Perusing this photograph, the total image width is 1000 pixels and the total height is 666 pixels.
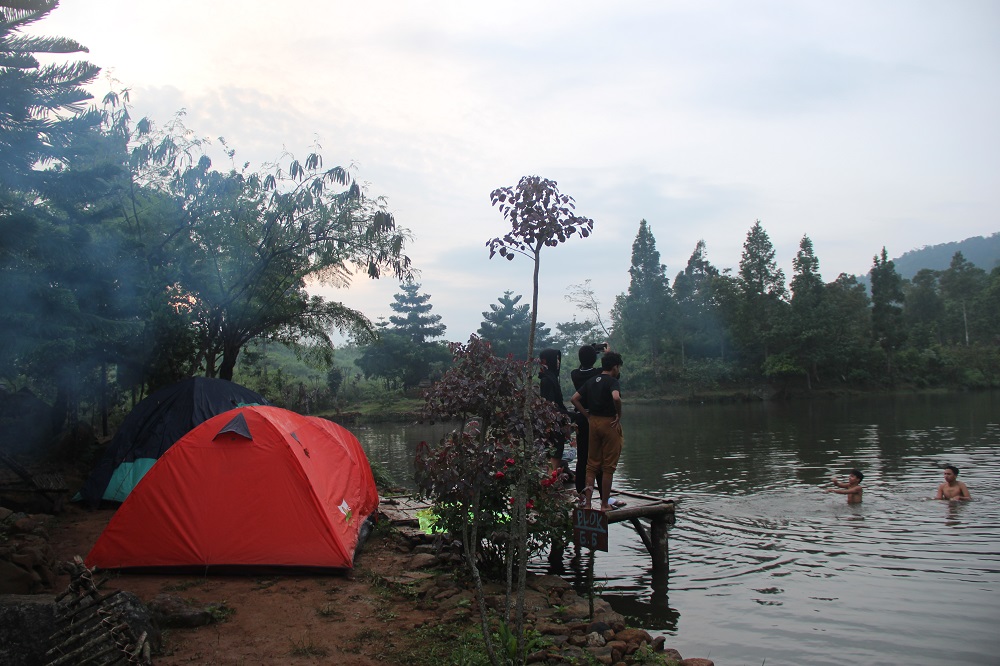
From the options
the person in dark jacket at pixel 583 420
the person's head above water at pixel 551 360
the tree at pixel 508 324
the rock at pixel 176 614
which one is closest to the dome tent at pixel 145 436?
the rock at pixel 176 614

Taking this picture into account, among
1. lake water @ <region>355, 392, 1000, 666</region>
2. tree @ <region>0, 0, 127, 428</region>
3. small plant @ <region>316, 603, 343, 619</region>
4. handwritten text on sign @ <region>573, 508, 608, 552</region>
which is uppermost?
tree @ <region>0, 0, 127, 428</region>

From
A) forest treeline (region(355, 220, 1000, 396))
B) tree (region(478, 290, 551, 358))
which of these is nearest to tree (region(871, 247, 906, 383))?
forest treeline (region(355, 220, 1000, 396))

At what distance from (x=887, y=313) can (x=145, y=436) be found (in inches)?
2250

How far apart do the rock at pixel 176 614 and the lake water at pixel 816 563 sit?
154 inches

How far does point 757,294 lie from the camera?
55.4 m

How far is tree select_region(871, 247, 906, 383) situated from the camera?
5397 cm

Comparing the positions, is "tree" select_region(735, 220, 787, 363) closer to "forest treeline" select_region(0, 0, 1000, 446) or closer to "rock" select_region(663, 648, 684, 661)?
"forest treeline" select_region(0, 0, 1000, 446)

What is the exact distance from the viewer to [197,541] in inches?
272

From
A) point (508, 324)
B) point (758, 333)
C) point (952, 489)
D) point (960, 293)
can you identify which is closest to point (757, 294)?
point (758, 333)

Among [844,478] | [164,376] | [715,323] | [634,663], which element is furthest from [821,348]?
[634,663]

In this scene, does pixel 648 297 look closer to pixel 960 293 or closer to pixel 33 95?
pixel 960 293

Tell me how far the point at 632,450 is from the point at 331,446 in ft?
45.9

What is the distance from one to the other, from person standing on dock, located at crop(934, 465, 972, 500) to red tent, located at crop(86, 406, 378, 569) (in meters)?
9.62

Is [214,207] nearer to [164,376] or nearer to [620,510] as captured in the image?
[164,376]
